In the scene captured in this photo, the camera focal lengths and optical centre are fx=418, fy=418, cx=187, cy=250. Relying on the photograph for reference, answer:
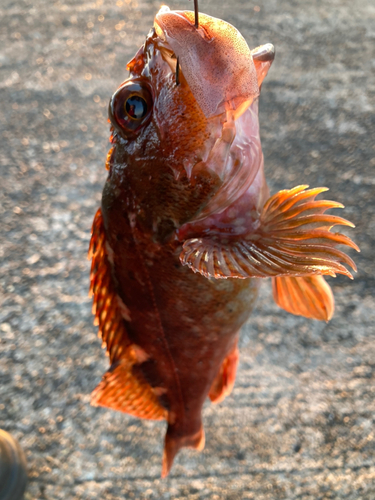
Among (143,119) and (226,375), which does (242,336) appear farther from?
(143,119)

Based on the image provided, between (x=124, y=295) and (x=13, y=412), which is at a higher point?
(x=124, y=295)

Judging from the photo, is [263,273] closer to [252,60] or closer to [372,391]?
[252,60]

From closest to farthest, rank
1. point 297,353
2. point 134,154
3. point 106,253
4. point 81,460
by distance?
point 134,154
point 106,253
point 81,460
point 297,353

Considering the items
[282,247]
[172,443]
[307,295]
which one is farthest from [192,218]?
[172,443]

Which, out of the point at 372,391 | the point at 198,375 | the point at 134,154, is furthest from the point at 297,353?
the point at 134,154

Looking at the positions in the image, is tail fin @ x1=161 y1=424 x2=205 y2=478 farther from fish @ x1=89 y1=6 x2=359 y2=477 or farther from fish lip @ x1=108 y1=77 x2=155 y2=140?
fish lip @ x1=108 y1=77 x2=155 y2=140

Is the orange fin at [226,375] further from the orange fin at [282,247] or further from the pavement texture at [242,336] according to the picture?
the orange fin at [282,247]

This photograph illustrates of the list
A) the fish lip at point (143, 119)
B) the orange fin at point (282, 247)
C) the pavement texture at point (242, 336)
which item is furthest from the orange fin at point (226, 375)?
the fish lip at point (143, 119)
